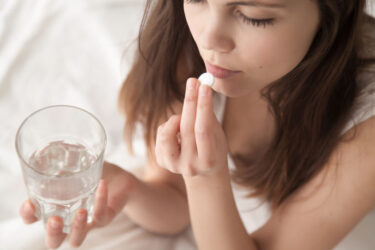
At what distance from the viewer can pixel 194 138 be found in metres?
0.71

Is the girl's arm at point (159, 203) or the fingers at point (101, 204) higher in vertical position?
the fingers at point (101, 204)

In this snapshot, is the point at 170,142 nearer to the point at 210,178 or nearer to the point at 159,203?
the point at 210,178

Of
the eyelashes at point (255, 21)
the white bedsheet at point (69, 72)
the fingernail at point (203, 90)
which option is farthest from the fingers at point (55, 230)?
the eyelashes at point (255, 21)

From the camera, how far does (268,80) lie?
0.80 metres

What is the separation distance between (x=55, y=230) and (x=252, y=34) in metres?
0.44

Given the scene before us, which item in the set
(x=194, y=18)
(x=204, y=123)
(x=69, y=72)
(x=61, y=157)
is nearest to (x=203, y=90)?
(x=204, y=123)

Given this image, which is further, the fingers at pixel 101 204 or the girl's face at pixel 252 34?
the fingers at pixel 101 204

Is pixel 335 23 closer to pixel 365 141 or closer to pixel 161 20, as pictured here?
pixel 365 141

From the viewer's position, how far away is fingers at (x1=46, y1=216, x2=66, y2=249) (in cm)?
78

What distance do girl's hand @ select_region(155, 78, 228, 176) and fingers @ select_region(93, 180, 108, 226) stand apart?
5.2 inches

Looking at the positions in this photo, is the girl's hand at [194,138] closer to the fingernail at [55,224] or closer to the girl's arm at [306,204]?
the girl's arm at [306,204]

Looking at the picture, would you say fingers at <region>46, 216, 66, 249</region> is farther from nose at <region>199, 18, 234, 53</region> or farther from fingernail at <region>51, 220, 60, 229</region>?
nose at <region>199, 18, 234, 53</region>

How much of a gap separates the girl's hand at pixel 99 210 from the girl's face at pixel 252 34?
292 millimetres

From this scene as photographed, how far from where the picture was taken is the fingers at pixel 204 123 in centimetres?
66
